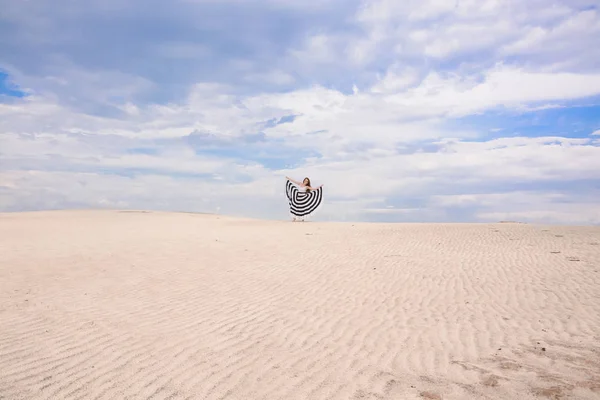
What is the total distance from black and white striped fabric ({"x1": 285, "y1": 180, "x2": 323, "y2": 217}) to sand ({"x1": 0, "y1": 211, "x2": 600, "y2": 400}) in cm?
1338

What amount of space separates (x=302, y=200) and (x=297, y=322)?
79.5 feet

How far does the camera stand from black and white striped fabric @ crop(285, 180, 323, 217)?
1284 inches

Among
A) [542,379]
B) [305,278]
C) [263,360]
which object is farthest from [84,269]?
[542,379]

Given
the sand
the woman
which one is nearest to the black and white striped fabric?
the woman

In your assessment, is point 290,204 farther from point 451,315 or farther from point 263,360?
point 263,360

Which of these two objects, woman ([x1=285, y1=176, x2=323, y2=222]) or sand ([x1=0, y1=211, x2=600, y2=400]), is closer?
sand ([x1=0, y1=211, x2=600, y2=400])

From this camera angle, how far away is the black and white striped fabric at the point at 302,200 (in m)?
32.6

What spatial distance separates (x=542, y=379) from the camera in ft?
19.6

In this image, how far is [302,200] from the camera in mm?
33188

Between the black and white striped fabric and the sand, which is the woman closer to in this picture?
the black and white striped fabric

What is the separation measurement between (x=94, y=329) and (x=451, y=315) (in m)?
7.04

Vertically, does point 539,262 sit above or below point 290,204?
below

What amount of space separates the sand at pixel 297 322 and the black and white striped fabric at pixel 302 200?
1338 centimetres

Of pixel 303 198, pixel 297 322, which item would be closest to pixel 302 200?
pixel 303 198
